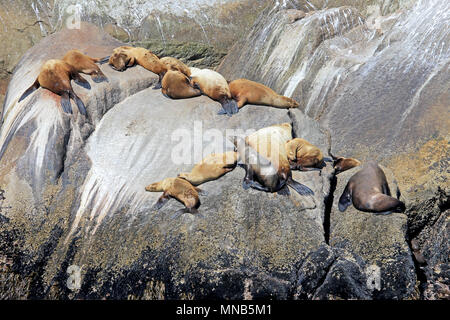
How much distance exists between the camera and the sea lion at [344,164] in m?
5.61

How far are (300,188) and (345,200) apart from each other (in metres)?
0.47

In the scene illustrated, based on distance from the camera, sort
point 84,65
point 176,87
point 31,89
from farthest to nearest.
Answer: point 176,87
point 84,65
point 31,89

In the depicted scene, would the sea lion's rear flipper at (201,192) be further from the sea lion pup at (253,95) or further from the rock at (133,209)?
the sea lion pup at (253,95)

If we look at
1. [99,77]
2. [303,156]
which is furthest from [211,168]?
[99,77]

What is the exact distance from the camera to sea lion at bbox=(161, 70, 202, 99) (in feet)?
19.5

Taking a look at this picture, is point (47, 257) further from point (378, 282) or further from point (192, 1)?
point (192, 1)

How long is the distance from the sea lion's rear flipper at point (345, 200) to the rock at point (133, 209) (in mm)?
193

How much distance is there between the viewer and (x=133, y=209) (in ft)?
15.9

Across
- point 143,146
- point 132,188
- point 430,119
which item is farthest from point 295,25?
point 132,188

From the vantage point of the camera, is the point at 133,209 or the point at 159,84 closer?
the point at 133,209

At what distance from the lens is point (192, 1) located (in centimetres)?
972

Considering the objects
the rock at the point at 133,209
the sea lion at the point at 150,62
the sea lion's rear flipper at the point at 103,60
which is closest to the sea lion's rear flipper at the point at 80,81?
the rock at the point at 133,209

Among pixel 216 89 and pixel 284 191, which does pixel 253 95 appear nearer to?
pixel 216 89

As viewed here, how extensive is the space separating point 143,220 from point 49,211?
934mm
